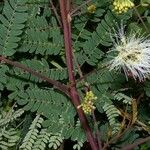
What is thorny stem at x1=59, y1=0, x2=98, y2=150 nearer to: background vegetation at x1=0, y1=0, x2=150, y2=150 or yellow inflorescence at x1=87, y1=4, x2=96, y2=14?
background vegetation at x1=0, y1=0, x2=150, y2=150

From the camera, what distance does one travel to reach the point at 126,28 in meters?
1.90

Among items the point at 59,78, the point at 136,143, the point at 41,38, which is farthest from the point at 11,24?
the point at 136,143

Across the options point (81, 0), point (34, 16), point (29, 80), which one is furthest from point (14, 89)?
point (81, 0)

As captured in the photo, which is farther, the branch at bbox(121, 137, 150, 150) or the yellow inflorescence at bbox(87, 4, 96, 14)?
the yellow inflorescence at bbox(87, 4, 96, 14)

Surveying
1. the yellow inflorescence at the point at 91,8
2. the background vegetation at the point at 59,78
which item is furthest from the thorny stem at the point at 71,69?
the yellow inflorescence at the point at 91,8

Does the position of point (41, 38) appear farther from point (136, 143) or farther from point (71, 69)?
point (136, 143)

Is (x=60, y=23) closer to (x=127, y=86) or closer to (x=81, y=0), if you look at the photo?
(x=81, y=0)

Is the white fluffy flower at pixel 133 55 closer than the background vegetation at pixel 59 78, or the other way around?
the white fluffy flower at pixel 133 55

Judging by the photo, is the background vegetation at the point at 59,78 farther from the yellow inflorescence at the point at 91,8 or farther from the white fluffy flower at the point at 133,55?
the white fluffy flower at the point at 133,55

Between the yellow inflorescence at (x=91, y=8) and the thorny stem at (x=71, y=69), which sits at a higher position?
the yellow inflorescence at (x=91, y=8)

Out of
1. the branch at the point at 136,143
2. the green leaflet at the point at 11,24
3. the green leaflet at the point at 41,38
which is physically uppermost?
the green leaflet at the point at 11,24

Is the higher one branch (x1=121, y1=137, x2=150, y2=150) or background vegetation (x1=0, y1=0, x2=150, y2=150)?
background vegetation (x1=0, y1=0, x2=150, y2=150)

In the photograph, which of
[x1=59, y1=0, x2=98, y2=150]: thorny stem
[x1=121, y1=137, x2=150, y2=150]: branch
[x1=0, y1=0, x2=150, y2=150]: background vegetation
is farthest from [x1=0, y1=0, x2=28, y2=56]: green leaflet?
[x1=121, y1=137, x2=150, y2=150]: branch

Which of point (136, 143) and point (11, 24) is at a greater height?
point (11, 24)
